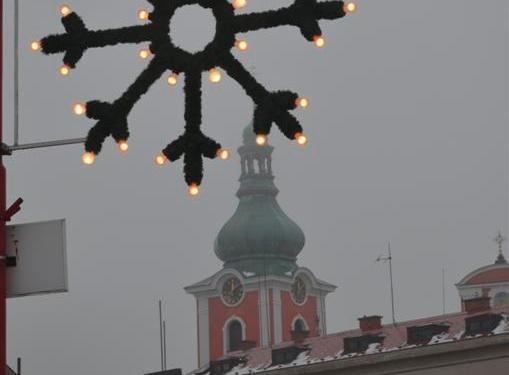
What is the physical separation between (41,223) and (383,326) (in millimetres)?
48799

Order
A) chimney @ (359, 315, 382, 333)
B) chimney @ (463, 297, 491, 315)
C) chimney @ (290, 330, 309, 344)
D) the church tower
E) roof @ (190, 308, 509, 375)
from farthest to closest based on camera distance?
1. the church tower
2. chimney @ (290, 330, 309, 344)
3. chimney @ (359, 315, 382, 333)
4. chimney @ (463, 297, 491, 315)
5. roof @ (190, 308, 509, 375)

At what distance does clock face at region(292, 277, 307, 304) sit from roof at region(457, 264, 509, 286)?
14635 millimetres

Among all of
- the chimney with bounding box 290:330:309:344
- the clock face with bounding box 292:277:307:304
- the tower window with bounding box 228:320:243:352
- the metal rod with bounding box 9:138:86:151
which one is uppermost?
the clock face with bounding box 292:277:307:304

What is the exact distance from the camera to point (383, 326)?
5684cm

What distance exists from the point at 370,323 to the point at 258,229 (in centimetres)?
3052

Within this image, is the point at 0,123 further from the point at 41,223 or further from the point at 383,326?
the point at 383,326

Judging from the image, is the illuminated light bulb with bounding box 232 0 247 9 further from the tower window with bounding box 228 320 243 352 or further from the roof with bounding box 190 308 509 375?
the tower window with bounding box 228 320 243 352

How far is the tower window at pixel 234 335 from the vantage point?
84500 mm

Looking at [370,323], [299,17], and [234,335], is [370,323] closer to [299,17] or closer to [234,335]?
[234,335]

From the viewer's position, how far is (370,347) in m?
52.3

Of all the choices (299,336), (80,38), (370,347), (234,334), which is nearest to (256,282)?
(234,334)

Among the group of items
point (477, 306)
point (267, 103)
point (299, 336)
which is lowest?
point (267, 103)

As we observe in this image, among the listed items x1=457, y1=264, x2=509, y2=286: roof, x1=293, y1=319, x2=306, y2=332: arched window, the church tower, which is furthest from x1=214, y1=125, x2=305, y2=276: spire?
x1=457, y1=264, x2=509, y2=286: roof

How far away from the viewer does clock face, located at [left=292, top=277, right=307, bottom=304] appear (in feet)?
286
